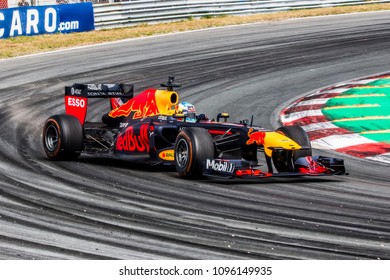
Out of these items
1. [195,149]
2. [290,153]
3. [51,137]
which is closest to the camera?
[195,149]

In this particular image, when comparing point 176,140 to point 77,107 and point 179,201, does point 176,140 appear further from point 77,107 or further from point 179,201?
point 77,107

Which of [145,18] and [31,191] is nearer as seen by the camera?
[31,191]

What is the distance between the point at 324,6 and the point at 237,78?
14.2m

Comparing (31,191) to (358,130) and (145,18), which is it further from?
(145,18)

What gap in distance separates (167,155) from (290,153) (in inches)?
67.3

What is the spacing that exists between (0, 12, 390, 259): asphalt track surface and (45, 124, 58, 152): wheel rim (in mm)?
224

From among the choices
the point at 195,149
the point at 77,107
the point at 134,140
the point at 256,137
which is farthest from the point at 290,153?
the point at 77,107

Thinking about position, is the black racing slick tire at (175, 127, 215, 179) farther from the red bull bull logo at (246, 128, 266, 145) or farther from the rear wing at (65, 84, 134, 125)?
the rear wing at (65, 84, 134, 125)

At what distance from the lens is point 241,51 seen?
26734 mm

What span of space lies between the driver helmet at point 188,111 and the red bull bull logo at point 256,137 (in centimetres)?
95

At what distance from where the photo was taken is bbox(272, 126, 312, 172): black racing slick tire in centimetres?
1280

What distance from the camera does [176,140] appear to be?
12836 millimetres

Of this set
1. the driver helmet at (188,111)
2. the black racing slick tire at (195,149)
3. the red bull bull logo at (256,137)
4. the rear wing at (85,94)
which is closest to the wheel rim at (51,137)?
the rear wing at (85,94)
